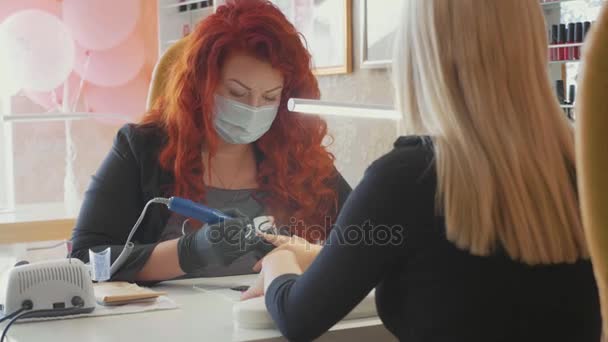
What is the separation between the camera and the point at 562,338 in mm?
1057

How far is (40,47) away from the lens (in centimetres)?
396

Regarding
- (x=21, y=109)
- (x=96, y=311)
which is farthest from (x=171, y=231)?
(x=21, y=109)

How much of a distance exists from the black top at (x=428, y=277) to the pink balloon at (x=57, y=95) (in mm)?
3514

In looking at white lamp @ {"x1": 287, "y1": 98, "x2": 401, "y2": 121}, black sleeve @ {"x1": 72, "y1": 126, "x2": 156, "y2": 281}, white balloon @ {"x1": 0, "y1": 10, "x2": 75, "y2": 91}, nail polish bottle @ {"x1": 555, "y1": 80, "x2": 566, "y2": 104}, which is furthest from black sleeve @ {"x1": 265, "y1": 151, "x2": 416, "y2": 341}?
white balloon @ {"x1": 0, "y1": 10, "x2": 75, "y2": 91}

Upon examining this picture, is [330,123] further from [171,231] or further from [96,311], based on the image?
[96,311]

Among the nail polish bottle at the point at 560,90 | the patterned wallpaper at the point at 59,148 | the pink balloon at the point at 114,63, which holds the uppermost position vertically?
the pink balloon at the point at 114,63

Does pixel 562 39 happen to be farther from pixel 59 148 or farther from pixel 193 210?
pixel 59 148

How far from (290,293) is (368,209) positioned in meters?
0.22

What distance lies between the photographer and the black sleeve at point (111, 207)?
184 cm

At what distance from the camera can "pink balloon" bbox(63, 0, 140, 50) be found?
420cm

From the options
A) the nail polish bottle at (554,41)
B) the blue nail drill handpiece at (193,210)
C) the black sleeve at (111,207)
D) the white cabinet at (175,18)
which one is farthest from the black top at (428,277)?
the white cabinet at (175,18)
